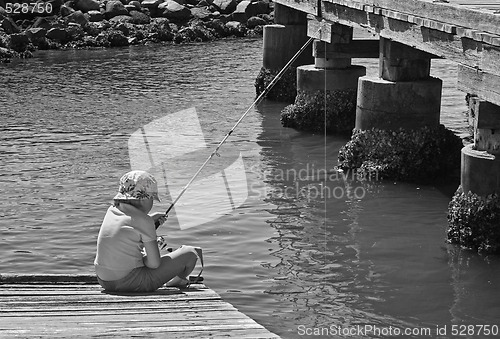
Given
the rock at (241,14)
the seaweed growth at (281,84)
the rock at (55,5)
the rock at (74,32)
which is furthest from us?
the rock at (241,14)

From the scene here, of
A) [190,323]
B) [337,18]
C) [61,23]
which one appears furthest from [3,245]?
[61,23]

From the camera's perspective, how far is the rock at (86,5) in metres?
34.5

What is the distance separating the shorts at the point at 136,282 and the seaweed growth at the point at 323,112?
35.6 feet

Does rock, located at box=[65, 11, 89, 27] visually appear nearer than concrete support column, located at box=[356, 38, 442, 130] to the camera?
No

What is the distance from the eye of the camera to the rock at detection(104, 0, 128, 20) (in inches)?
1350

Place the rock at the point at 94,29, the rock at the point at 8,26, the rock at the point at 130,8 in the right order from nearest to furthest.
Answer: the rock at the point at 8,26
the rock at the point at 94,29
the rock at the point at 130,8

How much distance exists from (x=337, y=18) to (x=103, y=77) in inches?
409

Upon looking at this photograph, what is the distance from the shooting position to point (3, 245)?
40.6 ft

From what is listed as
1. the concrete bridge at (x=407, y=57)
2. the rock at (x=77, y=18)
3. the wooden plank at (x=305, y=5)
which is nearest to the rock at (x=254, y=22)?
the rock at (x=77, y=18)

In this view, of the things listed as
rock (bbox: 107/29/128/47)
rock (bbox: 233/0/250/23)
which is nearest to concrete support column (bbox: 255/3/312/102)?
rock (bbox: 107/29/128/47)

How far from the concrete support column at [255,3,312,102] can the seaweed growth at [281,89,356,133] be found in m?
3.06

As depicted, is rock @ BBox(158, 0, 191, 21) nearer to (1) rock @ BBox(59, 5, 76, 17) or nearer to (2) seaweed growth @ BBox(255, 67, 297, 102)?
(1) rock @ BBox(59, 5, 76, 17)

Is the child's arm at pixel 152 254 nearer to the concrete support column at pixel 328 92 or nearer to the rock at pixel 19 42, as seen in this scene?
the concrete support column at pixel 328 92

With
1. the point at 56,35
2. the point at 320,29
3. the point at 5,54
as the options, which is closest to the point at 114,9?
the point at 56,35
